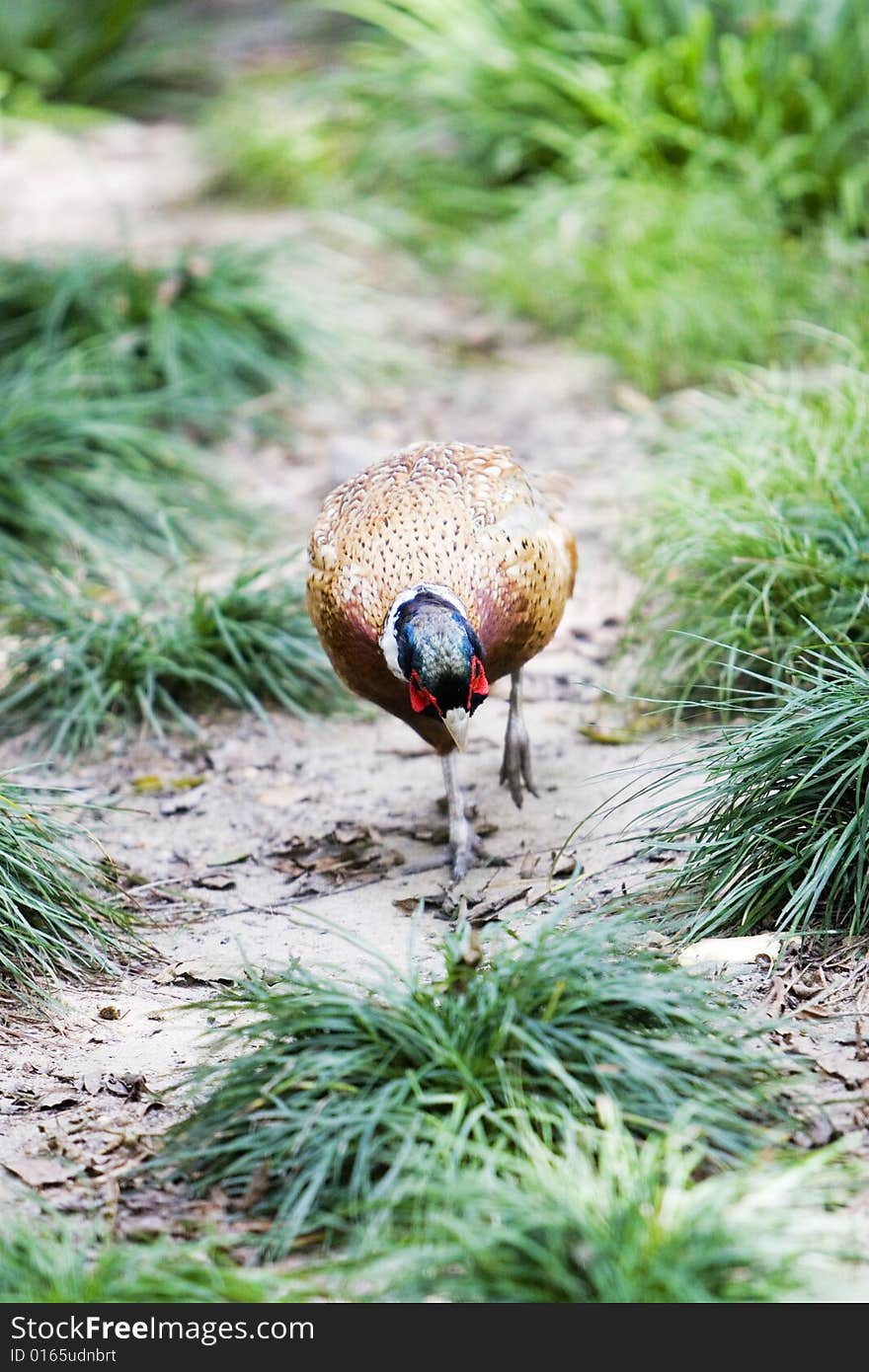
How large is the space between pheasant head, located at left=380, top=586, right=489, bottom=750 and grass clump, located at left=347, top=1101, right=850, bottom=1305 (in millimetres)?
1495

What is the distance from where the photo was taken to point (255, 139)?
32.3 feet

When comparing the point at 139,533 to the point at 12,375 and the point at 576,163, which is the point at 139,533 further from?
the point at 576,163

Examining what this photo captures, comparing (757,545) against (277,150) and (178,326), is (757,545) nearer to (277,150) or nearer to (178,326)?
(178,326)

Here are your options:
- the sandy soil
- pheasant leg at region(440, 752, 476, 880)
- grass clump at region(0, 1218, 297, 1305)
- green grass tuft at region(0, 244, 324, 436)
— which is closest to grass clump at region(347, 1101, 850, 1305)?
grass clump at region(0, 1218, 297, 1305)

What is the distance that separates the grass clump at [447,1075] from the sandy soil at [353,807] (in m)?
0.16

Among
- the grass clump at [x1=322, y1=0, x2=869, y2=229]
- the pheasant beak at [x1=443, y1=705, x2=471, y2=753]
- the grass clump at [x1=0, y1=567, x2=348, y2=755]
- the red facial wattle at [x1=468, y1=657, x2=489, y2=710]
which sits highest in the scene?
the grass clump at [x1=322, y1=0, x2=869, y2=229]

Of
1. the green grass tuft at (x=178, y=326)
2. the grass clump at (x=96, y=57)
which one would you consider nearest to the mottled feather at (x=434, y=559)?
the green grass tuft at (x=178, y=326)

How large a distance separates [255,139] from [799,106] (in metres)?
3.30

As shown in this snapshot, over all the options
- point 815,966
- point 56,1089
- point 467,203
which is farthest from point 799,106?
point 56,1089

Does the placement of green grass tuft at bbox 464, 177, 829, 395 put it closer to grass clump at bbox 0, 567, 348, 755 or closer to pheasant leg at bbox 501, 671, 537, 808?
grass clump at bbox 0, 567, 348, 755

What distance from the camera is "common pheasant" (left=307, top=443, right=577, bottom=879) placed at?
421cm

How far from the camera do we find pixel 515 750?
5055 millimetres

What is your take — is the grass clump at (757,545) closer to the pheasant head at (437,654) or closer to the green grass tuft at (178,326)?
the pheasant head at (437,654)

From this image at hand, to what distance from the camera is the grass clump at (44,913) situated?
161 inches
